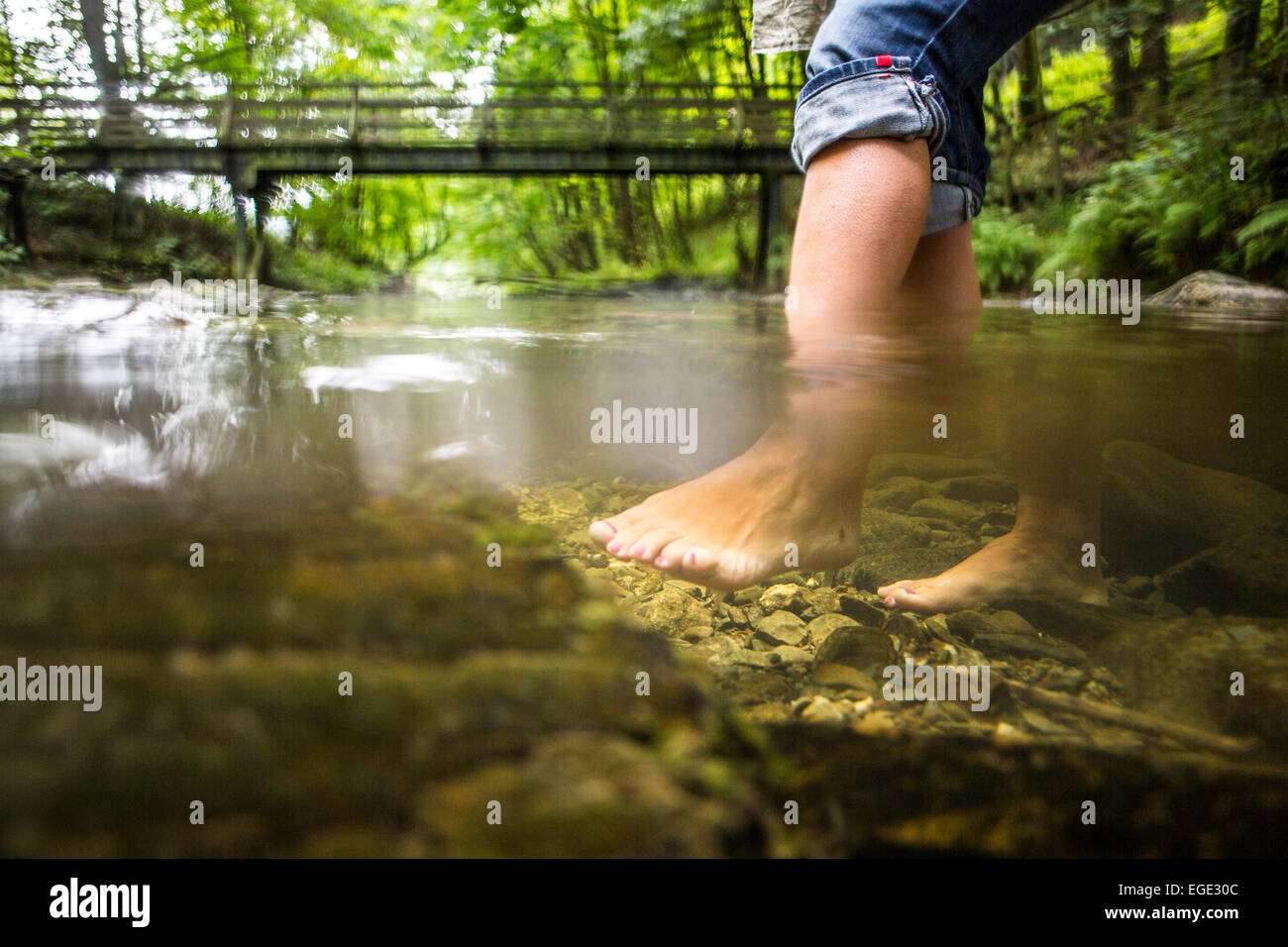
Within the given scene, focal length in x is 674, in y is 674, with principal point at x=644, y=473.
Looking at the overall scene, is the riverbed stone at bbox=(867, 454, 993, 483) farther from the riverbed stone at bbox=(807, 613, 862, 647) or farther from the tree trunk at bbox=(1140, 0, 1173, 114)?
Answer: the tree trunk at bbox=(1140, 0, 1173, 114)

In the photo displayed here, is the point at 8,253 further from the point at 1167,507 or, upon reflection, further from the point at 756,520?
the point at 1167,507

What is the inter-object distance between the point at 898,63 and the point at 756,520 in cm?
50

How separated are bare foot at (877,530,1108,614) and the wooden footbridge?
2.89 metres

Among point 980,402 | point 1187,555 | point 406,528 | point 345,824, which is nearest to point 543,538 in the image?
point 406,528

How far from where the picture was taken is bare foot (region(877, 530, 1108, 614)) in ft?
2.72

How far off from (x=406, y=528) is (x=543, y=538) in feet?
0.34

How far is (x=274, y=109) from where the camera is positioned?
3.30 meters

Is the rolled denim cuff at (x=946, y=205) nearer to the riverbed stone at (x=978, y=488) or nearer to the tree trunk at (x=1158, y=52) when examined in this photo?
the riverbed stone at (x=978, y=488)

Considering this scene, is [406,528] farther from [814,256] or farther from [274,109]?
[274,109]

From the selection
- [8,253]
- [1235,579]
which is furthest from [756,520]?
[8,253]

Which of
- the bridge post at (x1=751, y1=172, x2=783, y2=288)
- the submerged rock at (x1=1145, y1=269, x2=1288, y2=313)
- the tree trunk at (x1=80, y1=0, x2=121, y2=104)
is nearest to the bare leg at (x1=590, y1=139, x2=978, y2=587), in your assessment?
the submerged rock at (x1=1145, y1=269, x2=1288, y2=313)

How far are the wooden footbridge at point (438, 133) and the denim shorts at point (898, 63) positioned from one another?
8.56ft

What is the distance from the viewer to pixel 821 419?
2.61 ft

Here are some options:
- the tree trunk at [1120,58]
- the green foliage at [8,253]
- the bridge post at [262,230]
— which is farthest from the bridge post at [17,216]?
the tree trunk at [1120,58]
